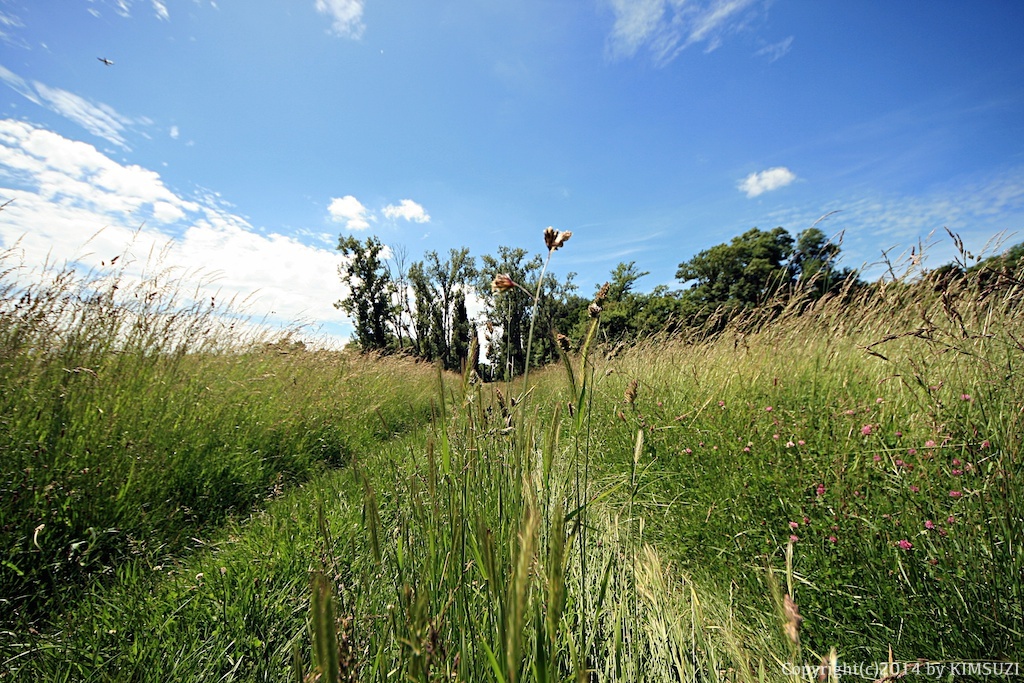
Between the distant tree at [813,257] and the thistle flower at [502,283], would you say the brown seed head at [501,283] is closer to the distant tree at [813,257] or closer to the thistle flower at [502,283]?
the thistle flower at [502,283]

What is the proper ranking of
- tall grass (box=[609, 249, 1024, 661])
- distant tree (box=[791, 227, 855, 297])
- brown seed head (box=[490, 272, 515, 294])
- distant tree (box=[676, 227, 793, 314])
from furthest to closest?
distant tree (box=[676, 227, 793, 314])
distant tree (box=[791, 227, 855, 297])
tall grass (box=[609, 249, 1024, 661])
brown seed head (box=[490, 272, 515, 294])

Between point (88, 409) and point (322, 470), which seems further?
point (322, 470)

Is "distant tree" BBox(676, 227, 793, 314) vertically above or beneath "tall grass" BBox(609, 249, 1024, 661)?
above

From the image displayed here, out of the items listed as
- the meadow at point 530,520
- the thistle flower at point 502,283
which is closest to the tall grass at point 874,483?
the meadow at point 530,520

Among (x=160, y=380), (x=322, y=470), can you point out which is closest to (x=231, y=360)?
(x=160, y=380)

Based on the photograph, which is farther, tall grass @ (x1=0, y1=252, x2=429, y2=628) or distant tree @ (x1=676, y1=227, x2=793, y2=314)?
distant tree @ (x1=676, y1=227, x2=793, y2=314)

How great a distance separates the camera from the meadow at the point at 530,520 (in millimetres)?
904

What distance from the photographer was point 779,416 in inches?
101

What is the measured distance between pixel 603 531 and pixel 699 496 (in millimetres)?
924

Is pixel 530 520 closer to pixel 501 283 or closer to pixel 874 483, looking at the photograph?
pixel 501 283

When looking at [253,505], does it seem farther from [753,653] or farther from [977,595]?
[977,595]

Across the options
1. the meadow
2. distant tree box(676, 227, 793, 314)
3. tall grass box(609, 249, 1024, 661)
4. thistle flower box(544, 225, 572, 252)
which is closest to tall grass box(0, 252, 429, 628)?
the meadow

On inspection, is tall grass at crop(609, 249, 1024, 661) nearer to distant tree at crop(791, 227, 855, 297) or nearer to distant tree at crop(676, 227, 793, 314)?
distant tree at crop(791, 227, 855, 297)

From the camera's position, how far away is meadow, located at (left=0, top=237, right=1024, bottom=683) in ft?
2.97
